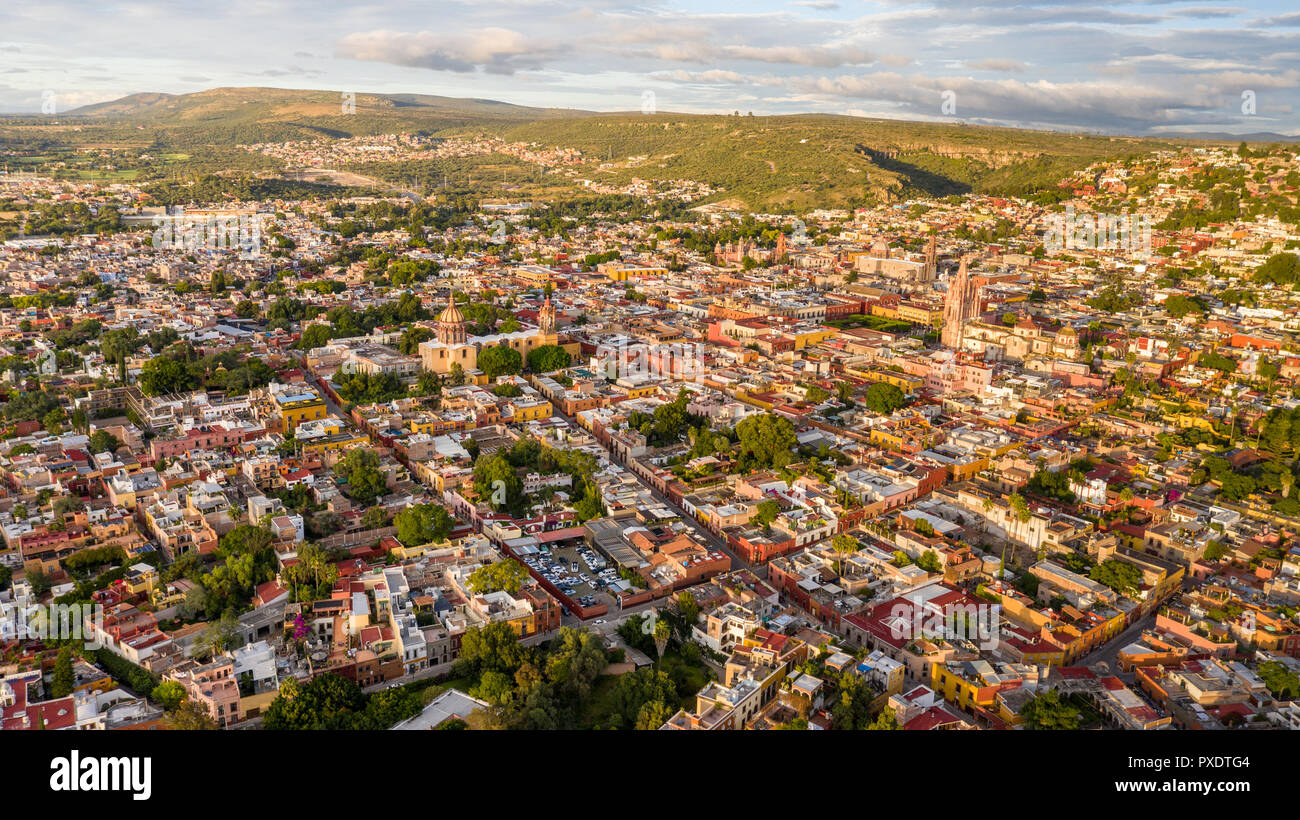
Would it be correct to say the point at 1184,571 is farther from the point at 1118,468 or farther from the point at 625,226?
the point at 625,226

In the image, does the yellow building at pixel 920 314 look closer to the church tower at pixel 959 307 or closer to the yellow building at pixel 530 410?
the church tower at pixel 959 307

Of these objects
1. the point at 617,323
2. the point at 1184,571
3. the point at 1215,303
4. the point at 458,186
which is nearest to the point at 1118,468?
the point at 1184,571

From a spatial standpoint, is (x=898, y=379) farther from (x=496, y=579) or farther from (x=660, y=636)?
(x=496, y=579)

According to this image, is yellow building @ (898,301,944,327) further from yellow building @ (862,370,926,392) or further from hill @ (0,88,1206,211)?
hill @ (0,88,1206,211)

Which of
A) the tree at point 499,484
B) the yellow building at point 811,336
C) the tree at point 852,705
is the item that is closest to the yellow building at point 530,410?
the tree at point 499,484

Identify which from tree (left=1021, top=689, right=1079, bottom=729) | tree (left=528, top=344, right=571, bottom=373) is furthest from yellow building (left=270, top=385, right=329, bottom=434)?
tree (left=1021, top=689, right=1079, bottom=729)

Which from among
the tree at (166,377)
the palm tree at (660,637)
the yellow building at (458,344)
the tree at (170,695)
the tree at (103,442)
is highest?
the yellow building at (458,344)
